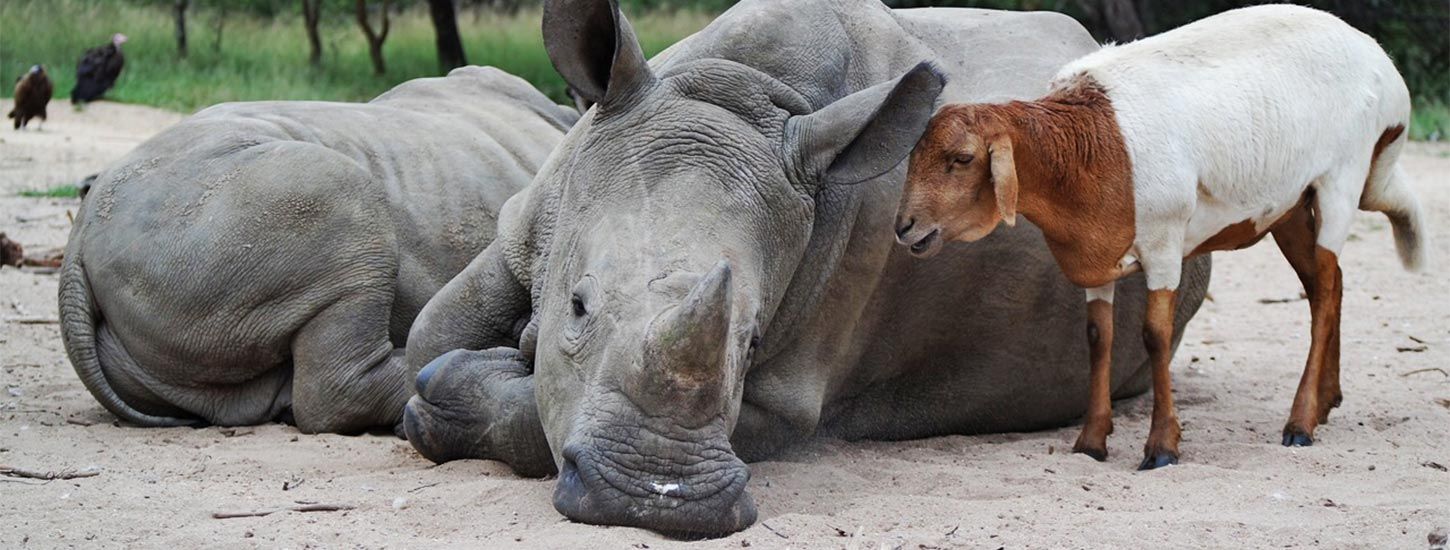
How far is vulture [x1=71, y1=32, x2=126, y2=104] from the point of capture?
16312mm

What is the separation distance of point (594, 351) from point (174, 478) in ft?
5.48

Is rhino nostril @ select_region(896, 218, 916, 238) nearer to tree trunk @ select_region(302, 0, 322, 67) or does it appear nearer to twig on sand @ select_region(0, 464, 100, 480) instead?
twig on sand @ select_region(0, 464, 100, 480)

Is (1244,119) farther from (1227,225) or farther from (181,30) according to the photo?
(181,30)

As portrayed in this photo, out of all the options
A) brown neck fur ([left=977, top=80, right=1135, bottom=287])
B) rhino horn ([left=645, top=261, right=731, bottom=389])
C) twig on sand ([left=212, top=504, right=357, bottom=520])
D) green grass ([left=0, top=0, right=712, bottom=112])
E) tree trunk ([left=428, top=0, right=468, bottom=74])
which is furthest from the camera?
tree trunk ([left=428, top=0, right=468, bottom=74])

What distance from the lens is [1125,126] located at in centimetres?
515

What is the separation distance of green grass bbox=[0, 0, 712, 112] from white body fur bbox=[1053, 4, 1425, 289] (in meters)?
11.8

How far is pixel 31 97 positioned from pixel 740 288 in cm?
1170

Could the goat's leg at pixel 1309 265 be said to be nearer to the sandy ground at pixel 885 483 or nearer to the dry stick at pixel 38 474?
the sandy ground at pixel 885 483

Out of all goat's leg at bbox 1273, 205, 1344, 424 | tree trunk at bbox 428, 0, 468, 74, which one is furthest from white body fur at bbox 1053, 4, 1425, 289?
tree trunk at bbox 428, 0, 468, 74

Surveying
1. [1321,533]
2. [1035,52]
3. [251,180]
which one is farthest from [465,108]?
[1321,533]

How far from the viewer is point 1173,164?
5.15 meters

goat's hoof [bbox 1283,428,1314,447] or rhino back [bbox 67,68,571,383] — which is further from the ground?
rhino back [bbox 67,68,571,383]

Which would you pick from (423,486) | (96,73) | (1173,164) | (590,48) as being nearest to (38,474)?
(423,486)

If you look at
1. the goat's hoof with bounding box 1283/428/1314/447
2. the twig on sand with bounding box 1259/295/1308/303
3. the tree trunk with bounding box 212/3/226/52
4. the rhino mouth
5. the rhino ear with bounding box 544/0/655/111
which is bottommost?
the tree trunk with bounding box 212/3/226/52
